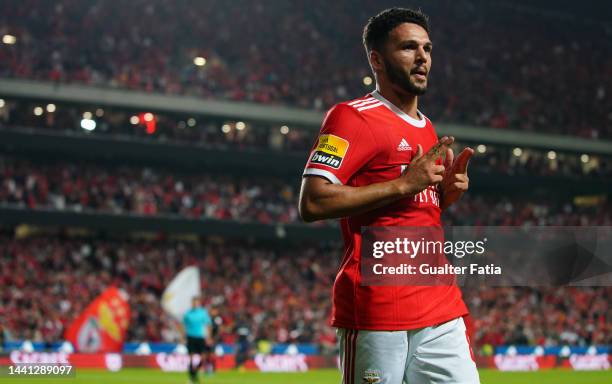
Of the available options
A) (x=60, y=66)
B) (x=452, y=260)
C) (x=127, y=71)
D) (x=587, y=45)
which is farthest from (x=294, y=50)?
(x=452, y=260)

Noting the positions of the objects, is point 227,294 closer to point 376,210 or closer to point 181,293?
point 181,293

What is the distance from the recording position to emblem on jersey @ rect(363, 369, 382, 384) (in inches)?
165

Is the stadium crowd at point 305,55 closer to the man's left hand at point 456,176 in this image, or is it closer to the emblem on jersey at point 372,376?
the man's left hand at point 456,176

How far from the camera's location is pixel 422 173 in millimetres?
4234

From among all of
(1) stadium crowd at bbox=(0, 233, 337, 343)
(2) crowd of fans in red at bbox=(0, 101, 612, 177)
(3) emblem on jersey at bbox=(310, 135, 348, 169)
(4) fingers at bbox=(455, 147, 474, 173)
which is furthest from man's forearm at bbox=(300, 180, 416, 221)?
(2) crowd of fans in red at bbox=(0, 101, 612, 177)

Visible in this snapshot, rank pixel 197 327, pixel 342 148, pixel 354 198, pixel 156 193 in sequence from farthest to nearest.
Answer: pixel 156 193
pixel 197 327
pixel 342 148
pixel 354 198

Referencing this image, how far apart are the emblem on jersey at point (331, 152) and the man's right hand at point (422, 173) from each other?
11.7 inches

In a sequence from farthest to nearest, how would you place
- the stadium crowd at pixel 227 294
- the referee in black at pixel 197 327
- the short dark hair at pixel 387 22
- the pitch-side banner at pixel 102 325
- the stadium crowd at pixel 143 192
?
1. the stadium crowd at pixel 143 192
2. the stadium crowd at pixel 227 294
3. the pitch-side banner at pixel 102 325
4. the referee in black at pixel 197 327
5. the short dark hair at pixel 387 22

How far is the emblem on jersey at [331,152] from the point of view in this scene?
4293 millimetres

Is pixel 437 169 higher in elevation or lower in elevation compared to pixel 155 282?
higher

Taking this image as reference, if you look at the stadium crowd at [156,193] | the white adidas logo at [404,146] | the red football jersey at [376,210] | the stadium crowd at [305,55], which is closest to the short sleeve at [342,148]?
the red football jersey at [376,210]

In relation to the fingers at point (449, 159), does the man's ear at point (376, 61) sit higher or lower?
higher

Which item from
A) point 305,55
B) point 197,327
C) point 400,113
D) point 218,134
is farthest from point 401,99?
point 305,55

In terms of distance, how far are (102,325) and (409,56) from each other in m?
23.0
